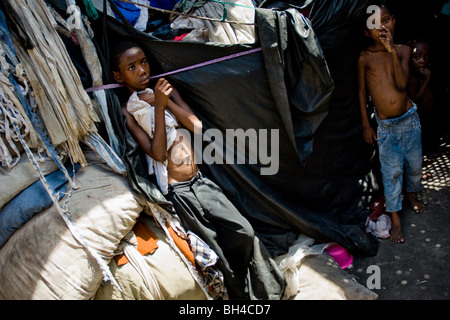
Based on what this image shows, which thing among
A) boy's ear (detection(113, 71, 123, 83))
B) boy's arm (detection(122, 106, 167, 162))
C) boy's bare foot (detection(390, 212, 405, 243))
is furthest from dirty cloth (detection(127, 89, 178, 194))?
boy's bare foot (detection(390, 212, 405, 243))

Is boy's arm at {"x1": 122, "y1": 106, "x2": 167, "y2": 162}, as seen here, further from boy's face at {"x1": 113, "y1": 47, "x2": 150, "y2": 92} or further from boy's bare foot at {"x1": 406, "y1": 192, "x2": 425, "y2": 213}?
boy's bare foot at {"x1": 406, "y1": 192, "x2": 425, "y2": 213}

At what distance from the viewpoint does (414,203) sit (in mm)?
3182

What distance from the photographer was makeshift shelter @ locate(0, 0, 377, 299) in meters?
2.35

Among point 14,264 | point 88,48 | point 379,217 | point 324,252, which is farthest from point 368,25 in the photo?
point 14,264

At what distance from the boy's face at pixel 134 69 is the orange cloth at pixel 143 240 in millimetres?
920

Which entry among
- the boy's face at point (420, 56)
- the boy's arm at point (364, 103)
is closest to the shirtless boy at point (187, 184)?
the boy's arm at point (364, 103)

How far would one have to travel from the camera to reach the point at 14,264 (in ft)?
7.57

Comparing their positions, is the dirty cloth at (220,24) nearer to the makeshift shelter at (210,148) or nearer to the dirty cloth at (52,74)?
the makeshift shelter at (210,148)

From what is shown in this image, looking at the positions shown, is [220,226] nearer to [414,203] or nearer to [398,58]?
[414,203]

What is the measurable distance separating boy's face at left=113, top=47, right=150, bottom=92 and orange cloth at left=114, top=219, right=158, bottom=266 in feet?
3.02

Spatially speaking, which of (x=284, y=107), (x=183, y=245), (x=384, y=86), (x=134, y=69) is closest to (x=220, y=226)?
(x=183, y=245)

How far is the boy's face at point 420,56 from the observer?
3.28 meters

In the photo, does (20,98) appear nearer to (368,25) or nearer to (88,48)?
(88,48)

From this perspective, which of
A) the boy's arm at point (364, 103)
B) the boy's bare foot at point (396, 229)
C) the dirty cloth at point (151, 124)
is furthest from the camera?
the boy's arm at point (364, 103)
